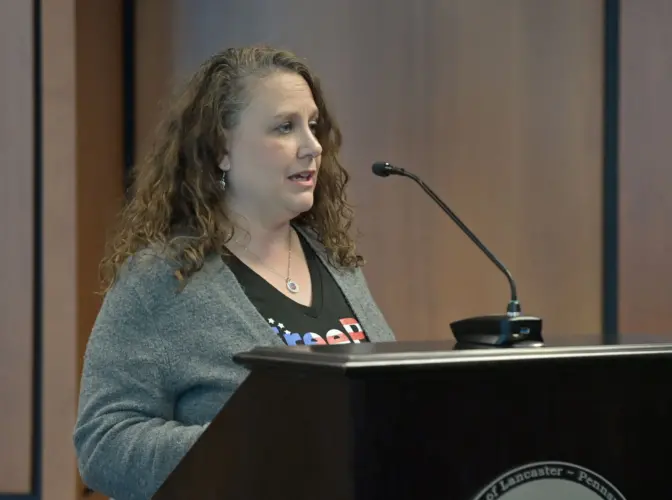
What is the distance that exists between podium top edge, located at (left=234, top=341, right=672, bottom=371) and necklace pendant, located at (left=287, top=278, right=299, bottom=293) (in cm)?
62

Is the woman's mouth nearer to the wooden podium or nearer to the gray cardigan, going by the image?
the gray cardigan

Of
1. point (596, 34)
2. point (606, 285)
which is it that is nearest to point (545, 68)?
point (596, 34)

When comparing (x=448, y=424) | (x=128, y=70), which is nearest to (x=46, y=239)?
(x=128, y=70)

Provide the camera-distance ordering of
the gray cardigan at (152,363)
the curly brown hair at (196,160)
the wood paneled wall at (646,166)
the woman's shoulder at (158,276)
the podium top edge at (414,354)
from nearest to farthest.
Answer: the podium top edge at (414,354)
the gray cardigan at (152,363)
the woman's shoulder at (158,276)
the curly brown hair at (196,160)
the wood paneled wall at (646,166)

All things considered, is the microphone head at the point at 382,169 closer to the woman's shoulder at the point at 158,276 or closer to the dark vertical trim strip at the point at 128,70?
the woman's shoulder at the point at 158,276

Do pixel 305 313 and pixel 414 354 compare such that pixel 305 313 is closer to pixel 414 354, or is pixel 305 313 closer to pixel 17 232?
pixel 414 354

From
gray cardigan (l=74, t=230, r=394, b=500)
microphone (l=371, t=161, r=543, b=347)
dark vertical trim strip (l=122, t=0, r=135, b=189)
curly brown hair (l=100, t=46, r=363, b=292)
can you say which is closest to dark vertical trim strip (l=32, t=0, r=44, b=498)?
dark vertical trim strip (l=122, t=0, r=135, b=189)

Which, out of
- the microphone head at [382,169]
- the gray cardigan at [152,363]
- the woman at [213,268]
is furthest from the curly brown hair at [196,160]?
the microphone head at [382,169]

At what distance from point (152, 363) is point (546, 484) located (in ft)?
2.27

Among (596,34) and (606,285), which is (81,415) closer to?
(606,285)

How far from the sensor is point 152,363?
4.30 feet

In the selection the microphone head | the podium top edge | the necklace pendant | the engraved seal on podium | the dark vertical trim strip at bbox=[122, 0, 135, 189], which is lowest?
the engraved seal on podium

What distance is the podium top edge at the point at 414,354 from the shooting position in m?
0.75

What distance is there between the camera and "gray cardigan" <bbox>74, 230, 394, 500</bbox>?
49.5 inches
